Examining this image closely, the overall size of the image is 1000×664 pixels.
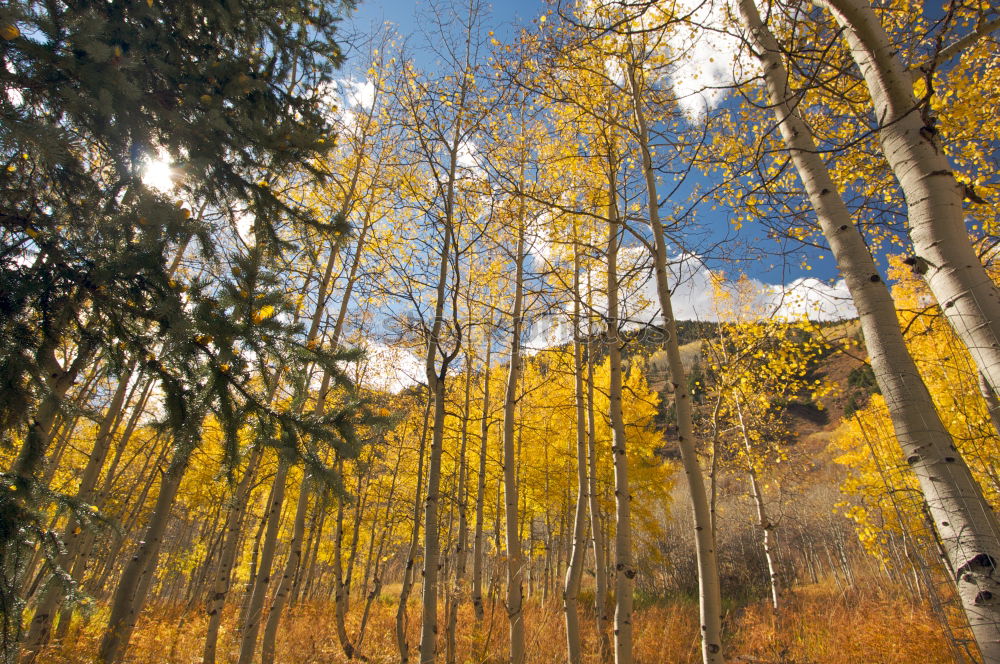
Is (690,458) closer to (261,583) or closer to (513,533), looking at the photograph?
(513,533)

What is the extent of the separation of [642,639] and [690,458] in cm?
683

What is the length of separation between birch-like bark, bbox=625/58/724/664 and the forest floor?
14.1 ft

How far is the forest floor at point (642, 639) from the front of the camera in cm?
657

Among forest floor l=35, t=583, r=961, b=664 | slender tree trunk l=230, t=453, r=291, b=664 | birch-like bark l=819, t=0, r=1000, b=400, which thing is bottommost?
forest floor l=35, t=583, r=961, b=664

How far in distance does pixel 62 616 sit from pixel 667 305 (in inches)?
372

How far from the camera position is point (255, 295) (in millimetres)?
2311

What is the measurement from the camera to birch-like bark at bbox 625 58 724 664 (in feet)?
8.65

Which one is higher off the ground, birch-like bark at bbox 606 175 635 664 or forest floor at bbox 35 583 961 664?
birch-like bark at bbox 606 175 635 664

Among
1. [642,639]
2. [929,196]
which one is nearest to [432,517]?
[929,196]

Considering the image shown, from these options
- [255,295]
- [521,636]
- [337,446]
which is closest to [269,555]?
[521,636]

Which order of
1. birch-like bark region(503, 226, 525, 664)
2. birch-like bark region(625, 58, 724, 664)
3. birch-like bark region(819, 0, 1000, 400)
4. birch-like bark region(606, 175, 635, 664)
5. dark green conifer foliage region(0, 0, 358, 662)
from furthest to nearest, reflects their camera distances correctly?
birch-like bark region(503, 226, 525, 664) < birch-like bark region(606, 175, 635, 664) < birch-like bark region(625, 58, 724, 664) < dark green conifer foliage region(0, 0, 358, 662) < birch-like bark region(819, 0, 1000, 400)

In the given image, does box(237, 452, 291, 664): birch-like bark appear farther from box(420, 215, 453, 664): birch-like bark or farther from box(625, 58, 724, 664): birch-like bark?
box(625, 58, 724, 664): birch-like bark

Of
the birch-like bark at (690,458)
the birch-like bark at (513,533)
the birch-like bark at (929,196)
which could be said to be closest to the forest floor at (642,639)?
the birch-like bark at (513,533)

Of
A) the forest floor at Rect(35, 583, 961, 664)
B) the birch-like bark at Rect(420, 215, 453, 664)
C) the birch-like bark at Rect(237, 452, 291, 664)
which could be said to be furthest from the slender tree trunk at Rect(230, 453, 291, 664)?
the forest floor at Rect(35, 583, 961, 664)
